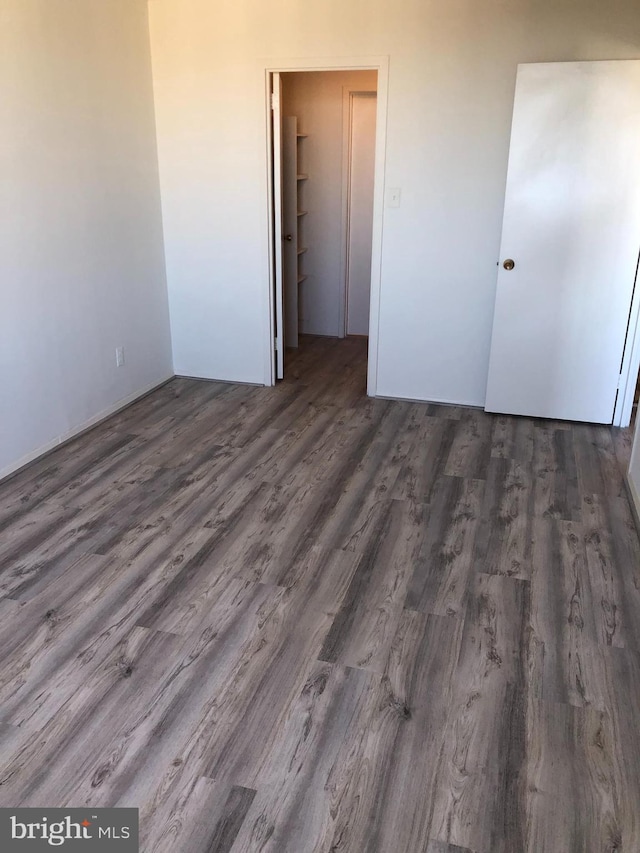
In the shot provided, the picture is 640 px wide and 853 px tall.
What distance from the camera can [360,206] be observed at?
6051 millimetres

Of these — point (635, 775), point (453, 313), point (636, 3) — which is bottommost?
point (635, 775)

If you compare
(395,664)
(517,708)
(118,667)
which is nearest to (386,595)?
(395,664)

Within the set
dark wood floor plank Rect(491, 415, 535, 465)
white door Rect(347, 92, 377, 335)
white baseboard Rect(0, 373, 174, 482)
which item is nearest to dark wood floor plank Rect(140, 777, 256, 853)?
white baseboard Rect(0, 373, 174, 482)

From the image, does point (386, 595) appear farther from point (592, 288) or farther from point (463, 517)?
point (592, 288)

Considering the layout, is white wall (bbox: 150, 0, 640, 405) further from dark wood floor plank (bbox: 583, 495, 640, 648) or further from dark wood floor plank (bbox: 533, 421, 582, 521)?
dark wood floor plank (bbox: 583, 495, 640, 648)

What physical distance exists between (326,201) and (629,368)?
3145mm

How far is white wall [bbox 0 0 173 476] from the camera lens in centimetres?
334

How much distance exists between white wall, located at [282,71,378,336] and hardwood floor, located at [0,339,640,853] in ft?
8.94

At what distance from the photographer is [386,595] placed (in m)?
2.55

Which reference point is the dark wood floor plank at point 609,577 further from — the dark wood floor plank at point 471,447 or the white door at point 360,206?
the white door at point 360,206

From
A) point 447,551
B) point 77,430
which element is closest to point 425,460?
point 447,551

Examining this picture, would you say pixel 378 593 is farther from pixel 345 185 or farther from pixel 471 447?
A: pixel 345 185

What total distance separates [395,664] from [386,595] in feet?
1.23

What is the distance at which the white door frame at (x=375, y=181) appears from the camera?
404 centimetres
